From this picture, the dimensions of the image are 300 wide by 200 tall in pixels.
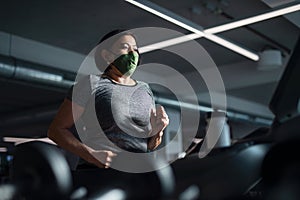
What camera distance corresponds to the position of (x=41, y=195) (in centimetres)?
31

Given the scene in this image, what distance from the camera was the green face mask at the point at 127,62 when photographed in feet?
2.20

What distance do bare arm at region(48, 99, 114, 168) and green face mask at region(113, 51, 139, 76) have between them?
0.39 feet

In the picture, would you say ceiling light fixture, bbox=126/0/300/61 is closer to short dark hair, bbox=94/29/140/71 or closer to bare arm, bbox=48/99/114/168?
short dark hair, bbox=94/29/140/71

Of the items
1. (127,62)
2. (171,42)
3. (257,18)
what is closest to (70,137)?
(127,62)

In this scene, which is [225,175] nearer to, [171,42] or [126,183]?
[126,183]

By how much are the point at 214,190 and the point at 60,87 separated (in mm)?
3771

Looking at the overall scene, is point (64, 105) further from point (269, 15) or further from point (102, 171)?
point (269, 15)

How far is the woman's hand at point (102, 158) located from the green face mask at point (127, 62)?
0.27 meters

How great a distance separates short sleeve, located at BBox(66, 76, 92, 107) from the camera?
0.62 m

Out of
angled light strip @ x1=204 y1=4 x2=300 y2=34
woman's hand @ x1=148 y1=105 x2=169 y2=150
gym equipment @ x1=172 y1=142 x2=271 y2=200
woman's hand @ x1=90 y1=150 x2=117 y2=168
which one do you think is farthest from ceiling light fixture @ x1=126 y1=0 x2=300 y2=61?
gym equipment @ x1=172 y1=142 x2=271 y2=200

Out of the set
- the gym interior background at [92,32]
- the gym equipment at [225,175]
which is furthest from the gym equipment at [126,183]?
the gym interior background at [92,32]

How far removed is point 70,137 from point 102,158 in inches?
4.2

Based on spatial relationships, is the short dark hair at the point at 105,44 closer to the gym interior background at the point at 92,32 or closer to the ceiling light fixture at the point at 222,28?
the ceiling light fixture at the point at 222,28

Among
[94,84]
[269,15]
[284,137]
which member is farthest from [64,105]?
[269,15]
